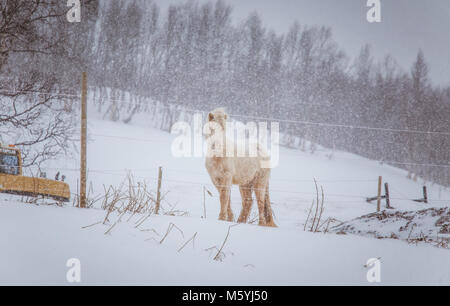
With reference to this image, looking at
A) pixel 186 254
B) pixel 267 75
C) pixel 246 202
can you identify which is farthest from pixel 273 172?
pixel 186 254

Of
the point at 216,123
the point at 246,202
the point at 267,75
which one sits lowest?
the point at 246,202

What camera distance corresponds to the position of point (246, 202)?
9.02 feet

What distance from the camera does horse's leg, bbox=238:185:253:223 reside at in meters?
2.70

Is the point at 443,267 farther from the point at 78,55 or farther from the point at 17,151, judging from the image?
the point at 17,151

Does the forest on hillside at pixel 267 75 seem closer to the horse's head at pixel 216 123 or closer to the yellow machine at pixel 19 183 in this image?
the yellow machine at pixel 19 183

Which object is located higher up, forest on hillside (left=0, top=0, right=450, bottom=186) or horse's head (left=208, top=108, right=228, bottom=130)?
forest on hillside (left=0, top=0, right=450, bottom=186)

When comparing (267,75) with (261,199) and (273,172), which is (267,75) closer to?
(273,172)

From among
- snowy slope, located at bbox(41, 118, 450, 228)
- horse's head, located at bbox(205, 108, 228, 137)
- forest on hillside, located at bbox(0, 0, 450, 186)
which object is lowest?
snowy slope, located at bbox(41, 118, 450, 228)

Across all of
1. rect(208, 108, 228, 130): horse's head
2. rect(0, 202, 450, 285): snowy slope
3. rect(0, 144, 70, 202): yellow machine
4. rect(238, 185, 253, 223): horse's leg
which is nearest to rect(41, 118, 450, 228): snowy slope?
rect(0, 144, 70, 202): yellow machine

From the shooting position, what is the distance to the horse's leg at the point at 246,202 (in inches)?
106

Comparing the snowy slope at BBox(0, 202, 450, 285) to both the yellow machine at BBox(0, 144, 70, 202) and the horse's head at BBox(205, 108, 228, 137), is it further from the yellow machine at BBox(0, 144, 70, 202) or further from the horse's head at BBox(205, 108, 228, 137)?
the yellow machine at BBox(0, 144, 70, 202)

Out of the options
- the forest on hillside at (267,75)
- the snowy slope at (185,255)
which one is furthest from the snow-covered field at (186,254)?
the forest on hillside at (267,75)

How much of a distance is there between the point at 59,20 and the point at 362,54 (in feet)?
42.7

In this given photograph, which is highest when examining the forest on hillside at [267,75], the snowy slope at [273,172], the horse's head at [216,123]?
the forest on hillside at [267,75]
